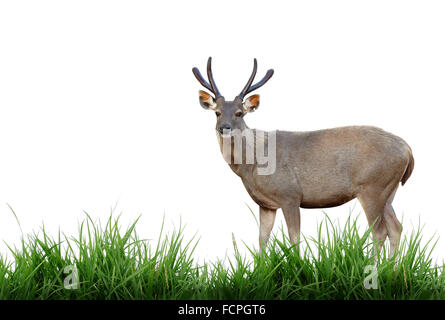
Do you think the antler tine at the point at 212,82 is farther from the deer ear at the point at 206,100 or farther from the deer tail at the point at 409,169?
the deer tail at the point at 409,169

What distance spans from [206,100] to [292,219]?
1424 millimetres

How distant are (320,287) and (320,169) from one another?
4.53ft

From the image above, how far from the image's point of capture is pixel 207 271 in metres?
4.99

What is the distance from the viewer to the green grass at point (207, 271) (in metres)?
4.77

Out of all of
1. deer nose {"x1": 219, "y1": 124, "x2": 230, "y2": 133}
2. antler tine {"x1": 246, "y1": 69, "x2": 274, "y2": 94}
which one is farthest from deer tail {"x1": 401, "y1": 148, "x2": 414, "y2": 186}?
deer nose {"x1": 219, "y1": 124, "x2": 230, "y2": 133}

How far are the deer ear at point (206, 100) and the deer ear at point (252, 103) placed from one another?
312 mm

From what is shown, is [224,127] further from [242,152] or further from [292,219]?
[292,219]

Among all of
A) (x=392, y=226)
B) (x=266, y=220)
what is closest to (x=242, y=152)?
(x=266, y=220)

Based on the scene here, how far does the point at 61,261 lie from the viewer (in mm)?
5051

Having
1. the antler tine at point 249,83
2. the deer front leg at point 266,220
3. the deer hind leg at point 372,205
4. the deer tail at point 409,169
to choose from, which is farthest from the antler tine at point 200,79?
the deer tail at point 409,169
